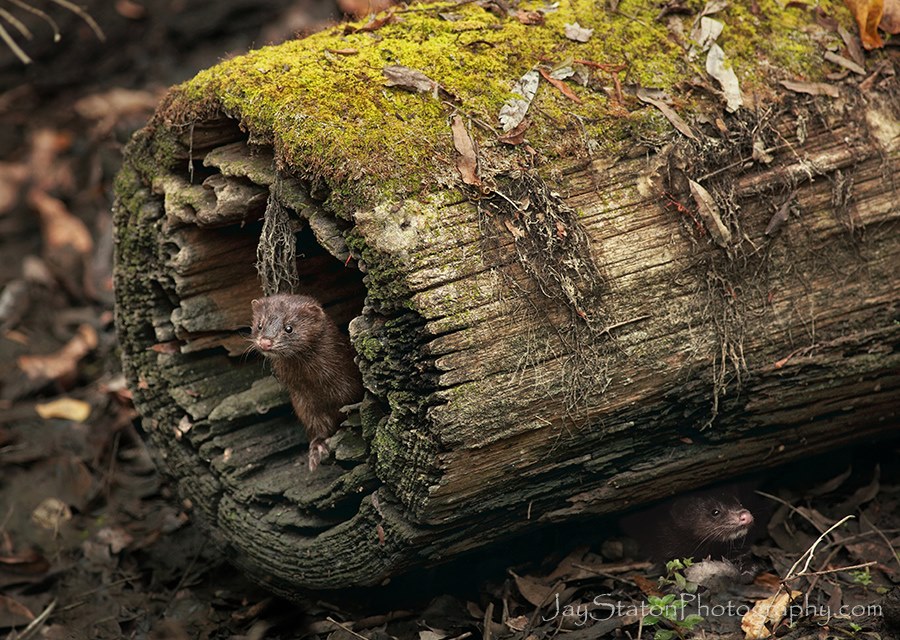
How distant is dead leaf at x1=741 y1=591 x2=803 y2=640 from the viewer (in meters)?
4.07

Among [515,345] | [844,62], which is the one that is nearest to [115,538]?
[515,345]

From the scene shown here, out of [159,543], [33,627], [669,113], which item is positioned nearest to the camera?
[669,113]

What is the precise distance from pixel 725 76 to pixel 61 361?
5.24 meters

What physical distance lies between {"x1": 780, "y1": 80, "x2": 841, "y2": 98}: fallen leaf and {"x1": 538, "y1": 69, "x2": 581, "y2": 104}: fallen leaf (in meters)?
0.96

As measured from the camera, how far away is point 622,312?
13.1 ft

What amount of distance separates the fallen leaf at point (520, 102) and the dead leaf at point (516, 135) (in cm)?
2

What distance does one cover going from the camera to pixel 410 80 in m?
4.14

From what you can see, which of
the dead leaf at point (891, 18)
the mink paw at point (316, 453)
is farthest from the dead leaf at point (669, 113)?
the mink paw at point (316, 453)

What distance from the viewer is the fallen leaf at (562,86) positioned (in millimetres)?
4215

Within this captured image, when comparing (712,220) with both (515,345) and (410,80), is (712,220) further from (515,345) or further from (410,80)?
(410,80)

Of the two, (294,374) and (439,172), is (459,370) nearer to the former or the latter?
(439,172)

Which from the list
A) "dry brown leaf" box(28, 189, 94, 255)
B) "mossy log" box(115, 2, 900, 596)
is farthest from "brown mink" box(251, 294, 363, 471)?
"dry brown leaf" box(28, 189, 94, 255)

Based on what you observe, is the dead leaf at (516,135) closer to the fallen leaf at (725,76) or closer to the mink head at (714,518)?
the fallen leaf at (725,76)

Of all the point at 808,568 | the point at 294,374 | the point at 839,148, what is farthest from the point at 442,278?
the point at 808,568
